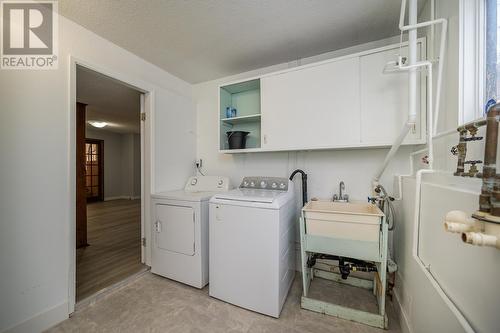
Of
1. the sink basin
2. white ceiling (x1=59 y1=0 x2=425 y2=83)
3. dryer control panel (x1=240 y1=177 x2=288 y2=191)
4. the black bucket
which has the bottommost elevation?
the sink basin

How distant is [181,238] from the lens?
6.66 ft

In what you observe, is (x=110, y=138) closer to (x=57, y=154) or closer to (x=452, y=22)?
(x=57, y=154)

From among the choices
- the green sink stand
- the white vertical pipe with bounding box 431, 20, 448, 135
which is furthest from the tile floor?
the white vertical pipe with bounding box 431, 20, 448, 135

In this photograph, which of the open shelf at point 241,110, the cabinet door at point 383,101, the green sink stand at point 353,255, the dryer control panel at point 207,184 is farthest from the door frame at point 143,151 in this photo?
the cabinet door at point 383,101

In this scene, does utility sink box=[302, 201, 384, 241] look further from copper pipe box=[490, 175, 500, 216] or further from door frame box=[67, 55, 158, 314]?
door frame box=[67, 55, 158, 314]

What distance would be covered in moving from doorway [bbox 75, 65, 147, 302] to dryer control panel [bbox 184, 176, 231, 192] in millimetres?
595

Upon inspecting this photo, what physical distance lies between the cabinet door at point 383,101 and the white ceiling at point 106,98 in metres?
2.46

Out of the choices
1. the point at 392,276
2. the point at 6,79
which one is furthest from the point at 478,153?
the point at 6,79

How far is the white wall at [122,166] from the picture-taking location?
6910 millimetres

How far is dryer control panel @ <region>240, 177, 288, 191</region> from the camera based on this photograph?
2.05 meters

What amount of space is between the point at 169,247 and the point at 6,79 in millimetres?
1861

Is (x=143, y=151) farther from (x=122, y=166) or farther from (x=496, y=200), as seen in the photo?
(x=122, y=166)

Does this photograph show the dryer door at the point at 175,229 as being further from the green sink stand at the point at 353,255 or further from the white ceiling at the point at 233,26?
the white ceiling at the point at 233,26

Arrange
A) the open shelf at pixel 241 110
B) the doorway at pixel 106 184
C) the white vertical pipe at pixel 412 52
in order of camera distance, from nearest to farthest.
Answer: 1. the white vertical pipe at pixel 412 52
2. the doorway at pixel 106 184
3. the open shelf at pixel 241 110
